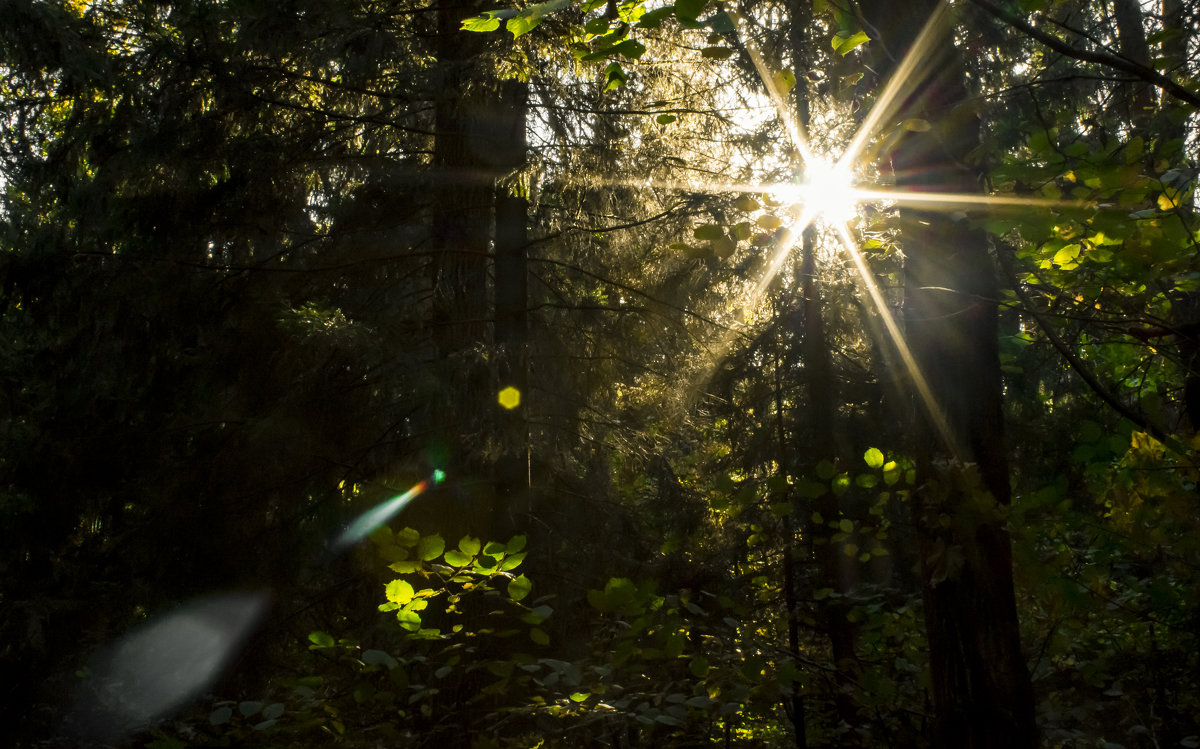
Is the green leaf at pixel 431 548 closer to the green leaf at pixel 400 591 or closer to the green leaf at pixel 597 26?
the green leaf at pixel 400 591

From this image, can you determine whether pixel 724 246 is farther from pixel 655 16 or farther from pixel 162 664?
pixel 162 664

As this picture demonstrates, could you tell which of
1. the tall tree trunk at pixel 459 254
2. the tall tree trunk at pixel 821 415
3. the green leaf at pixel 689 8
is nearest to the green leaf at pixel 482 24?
the green leaf at pixel 689 8

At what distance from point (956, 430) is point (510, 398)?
467 cm

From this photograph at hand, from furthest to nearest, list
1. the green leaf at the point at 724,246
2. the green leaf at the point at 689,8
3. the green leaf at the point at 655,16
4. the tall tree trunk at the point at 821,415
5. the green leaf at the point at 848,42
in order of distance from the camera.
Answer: the tall tree trunk at the point at 821,415 < the green leaf at the point at 848,42 < the green leaf at the point at 724,246 < the green leaf at the point at 655,16 < the green leaf at the point at 689,8

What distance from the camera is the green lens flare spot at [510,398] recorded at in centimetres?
707

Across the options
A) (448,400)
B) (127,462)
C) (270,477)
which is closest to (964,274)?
(448,400)

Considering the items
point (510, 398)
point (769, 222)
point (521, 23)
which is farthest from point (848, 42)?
point (510, 398)

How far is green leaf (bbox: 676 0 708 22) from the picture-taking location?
2025 millimetres

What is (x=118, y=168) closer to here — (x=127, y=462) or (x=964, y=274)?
(x=127, y=462)

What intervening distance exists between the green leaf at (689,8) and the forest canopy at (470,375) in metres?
1.32

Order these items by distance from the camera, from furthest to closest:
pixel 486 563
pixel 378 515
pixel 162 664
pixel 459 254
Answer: pixel 162 664 < pixel 378 515 < pixel 459 254 < pixel 486 563

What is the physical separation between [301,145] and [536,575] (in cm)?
440

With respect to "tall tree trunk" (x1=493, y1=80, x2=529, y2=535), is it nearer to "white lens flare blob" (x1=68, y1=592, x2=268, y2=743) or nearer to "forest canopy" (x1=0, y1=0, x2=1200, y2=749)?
"forest canopy" (x1=0, y1=0, x2=1200, y2=749)

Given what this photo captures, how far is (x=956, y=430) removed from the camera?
9.41 feet
